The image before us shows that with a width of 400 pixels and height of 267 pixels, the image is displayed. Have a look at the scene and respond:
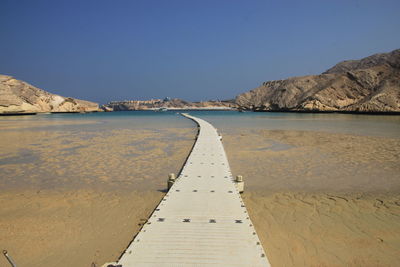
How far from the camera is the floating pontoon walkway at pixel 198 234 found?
3.02 metres

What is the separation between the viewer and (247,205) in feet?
20.4

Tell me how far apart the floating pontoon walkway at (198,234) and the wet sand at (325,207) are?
823mm

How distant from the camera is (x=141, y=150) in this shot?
13969 mm

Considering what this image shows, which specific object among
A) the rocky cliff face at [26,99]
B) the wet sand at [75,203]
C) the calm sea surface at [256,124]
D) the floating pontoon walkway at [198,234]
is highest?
the rocky cliff face at [26,99]

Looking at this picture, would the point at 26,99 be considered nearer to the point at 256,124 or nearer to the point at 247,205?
the point at 256,124

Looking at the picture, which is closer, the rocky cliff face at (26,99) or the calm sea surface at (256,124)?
the calm sea surface at (256,124)

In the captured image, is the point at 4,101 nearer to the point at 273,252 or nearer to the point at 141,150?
the point at 141,150

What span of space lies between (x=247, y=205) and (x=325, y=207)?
177 centimetres

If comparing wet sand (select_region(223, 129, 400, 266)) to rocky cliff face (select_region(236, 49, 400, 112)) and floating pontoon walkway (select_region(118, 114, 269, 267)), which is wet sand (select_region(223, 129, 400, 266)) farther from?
rocky cliff face (select_region(236, 49, 400, 112))

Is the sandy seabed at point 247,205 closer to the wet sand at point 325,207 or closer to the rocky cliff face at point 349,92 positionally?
the wet sand at point 325,207

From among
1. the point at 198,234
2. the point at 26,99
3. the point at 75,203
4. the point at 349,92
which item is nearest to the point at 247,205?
the point at 198,234

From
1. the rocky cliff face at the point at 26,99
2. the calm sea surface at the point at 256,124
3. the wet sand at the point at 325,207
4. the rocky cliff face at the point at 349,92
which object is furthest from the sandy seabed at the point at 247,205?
the rocky cliff face at the point at 26,99

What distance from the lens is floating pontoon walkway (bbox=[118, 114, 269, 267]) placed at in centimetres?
302

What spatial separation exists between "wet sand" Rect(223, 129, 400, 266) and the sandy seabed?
0.06 ft
